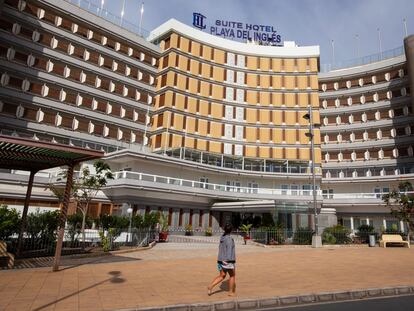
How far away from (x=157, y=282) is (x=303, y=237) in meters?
21.1

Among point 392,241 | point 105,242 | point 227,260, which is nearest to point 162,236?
point 105,242

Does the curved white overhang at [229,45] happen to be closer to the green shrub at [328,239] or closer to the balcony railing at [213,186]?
the balcony railing at [213,186]

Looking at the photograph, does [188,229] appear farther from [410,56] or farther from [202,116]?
[410,56]

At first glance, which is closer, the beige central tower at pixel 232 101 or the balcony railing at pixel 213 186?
the balcony railing at pixel 213 186

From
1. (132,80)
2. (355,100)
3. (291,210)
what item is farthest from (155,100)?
(355,100)

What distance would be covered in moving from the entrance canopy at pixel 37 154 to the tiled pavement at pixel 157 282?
174 inches

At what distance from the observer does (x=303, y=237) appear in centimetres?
2872

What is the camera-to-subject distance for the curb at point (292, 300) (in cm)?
774

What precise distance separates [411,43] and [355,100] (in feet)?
40.1

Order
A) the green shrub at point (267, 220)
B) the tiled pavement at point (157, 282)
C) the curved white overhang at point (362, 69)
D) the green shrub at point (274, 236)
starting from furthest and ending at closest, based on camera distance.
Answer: the curved white overhang at point (362, 69) < the green shrub at point (267, 220) < the green shrub at point (274, 236) < the tiled pavement at point (157, 282)

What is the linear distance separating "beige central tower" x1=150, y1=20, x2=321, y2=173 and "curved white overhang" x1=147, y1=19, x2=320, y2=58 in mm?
158

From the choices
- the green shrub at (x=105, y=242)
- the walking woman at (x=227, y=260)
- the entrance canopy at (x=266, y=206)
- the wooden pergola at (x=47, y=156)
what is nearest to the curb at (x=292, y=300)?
the walking woman at (x=227, y=260)

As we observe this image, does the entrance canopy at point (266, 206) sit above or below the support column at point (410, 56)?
below

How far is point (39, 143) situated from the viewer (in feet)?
37.2
